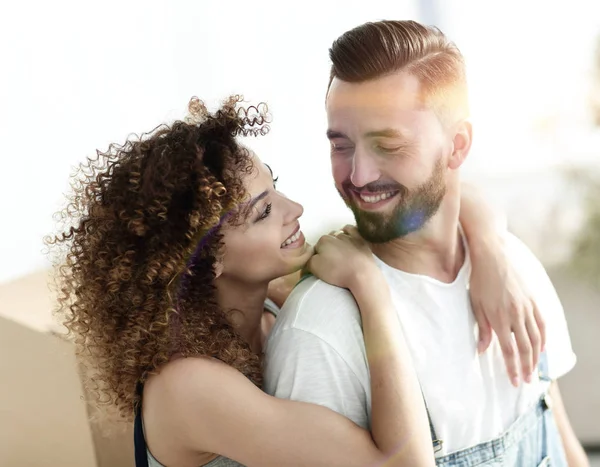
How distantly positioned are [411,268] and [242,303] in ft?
1.06

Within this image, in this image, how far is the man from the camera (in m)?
1.32

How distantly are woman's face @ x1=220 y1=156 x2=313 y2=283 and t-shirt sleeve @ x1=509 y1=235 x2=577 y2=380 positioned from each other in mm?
465

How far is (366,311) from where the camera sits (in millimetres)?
1312

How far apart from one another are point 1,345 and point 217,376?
24.5 inches

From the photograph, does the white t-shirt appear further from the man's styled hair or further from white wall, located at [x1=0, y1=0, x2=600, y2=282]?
white wall, located at [x1=0, y1=0, x2=600, y2=282]

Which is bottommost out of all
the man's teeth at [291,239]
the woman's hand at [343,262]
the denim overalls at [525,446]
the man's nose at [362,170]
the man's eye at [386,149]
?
the denim overalls at [525,446]

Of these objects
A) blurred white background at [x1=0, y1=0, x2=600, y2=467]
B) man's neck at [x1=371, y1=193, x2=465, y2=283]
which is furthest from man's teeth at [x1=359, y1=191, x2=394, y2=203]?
blurred white background at [x1=0, y1=0, x2=600, y2=467]

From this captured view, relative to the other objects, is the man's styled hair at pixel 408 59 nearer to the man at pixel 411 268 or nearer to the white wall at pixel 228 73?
the man at pixel 411 268

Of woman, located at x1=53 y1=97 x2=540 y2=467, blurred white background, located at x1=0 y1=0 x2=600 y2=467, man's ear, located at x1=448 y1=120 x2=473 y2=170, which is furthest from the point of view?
blurred white background, located at x1=0 y1=0 x2=600 y2=467

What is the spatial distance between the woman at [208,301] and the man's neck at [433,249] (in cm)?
7

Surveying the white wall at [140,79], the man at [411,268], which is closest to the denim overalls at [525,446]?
the man at [411,268]

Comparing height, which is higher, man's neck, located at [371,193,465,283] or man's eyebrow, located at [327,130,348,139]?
man's eyebrow, located at [327,130,348,139]

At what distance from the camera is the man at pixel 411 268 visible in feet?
4.32

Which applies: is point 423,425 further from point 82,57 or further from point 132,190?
point 82,57
